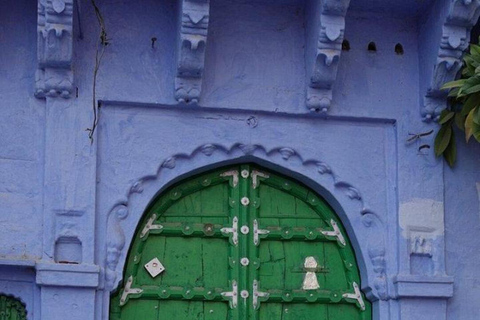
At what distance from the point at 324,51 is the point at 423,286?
1.39 m

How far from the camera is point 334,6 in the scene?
6430mm

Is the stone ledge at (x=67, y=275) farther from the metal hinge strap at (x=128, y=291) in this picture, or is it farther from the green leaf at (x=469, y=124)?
the green leaf at (x=469, y=124)

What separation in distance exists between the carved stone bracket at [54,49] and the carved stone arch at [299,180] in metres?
0.67

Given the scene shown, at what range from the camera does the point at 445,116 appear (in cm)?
668

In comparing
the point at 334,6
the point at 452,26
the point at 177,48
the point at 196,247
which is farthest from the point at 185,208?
the point at 452,26

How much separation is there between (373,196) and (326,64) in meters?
0.79

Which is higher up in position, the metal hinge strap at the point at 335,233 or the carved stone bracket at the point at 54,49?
the carved stone bracket at the point at 54,49

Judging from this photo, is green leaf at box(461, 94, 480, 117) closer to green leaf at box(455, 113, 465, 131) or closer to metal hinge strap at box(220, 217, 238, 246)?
green leaf at box(455, 113, 465, 131)

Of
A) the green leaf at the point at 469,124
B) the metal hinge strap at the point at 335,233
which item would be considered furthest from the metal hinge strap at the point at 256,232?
the green leaf at the point at 469,124

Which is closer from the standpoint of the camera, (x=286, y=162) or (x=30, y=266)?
(x=30, y=266)

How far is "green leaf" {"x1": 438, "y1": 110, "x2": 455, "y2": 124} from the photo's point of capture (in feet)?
21.9

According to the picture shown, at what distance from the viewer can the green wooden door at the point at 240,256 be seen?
6.43 metres

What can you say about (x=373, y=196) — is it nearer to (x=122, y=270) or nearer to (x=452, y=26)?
(x=452, y=26)

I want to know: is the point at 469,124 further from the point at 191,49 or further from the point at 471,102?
the point at 191,49
